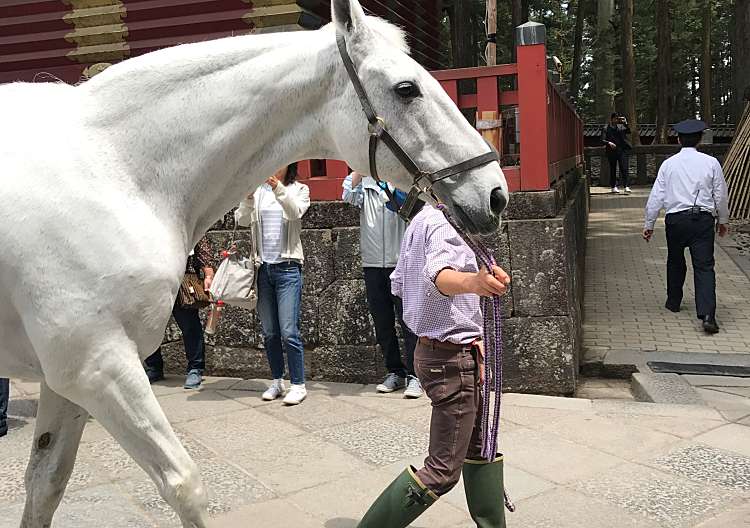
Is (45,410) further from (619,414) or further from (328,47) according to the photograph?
(619,414)

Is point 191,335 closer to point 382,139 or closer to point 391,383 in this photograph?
point 391,383

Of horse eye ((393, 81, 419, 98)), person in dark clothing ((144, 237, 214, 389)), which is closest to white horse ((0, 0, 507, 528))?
horse eye ((393, 81, 419, 98))

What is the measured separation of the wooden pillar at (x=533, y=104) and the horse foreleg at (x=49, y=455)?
3.70 metres

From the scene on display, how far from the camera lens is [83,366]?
1.74 metres

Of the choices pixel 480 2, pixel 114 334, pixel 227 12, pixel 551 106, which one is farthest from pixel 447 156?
pixel 480 2

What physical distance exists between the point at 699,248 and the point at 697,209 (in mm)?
389

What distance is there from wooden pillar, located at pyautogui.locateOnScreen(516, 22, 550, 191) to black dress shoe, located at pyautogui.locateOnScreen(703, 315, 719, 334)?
2.71 meters

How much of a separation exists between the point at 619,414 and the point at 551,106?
9.61 feet

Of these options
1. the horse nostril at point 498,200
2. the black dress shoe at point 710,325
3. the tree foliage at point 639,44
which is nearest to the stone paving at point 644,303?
the black dress shoe at point 710,325

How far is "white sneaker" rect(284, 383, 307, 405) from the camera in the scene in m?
4.86

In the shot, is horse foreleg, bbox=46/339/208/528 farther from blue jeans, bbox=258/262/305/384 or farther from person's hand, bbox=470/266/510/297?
blue jeans, bbox=258/262/305/384

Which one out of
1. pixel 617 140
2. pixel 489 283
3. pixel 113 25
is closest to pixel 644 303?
pixel 489 283

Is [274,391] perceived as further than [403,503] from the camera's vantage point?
Yes

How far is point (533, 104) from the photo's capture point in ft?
16.2
